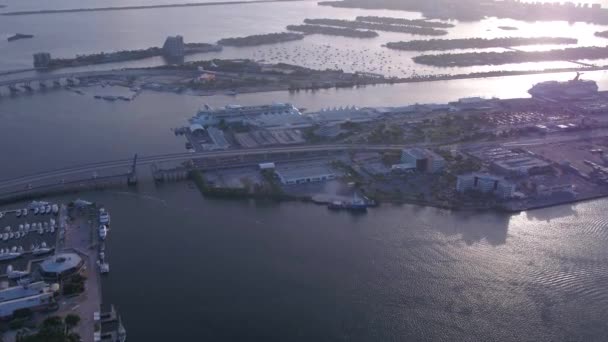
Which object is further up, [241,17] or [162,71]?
[241,17]

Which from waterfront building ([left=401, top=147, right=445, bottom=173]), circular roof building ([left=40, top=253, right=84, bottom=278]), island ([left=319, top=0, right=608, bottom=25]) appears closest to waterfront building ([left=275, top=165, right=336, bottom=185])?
waterfront building ([left=401, top=147, right=445, bottom=173])

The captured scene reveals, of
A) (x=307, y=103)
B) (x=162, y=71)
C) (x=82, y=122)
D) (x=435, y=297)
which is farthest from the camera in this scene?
(x=162, y=71)

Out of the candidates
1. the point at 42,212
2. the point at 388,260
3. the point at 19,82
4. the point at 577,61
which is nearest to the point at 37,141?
the point at 42,212

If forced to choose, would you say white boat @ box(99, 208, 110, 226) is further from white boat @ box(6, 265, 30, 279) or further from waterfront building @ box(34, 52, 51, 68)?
waterfront building @ box(34, 52, 51, 68)

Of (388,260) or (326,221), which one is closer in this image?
(388,260)

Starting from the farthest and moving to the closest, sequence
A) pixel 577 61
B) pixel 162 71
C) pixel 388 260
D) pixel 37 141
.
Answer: pixel 577 61, pixel 162 71, pixel 37 141, pixel 388 260

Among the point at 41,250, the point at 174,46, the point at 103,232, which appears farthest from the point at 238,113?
the point at 174,46

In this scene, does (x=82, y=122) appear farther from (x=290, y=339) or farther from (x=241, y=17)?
(x=241, y=17)
